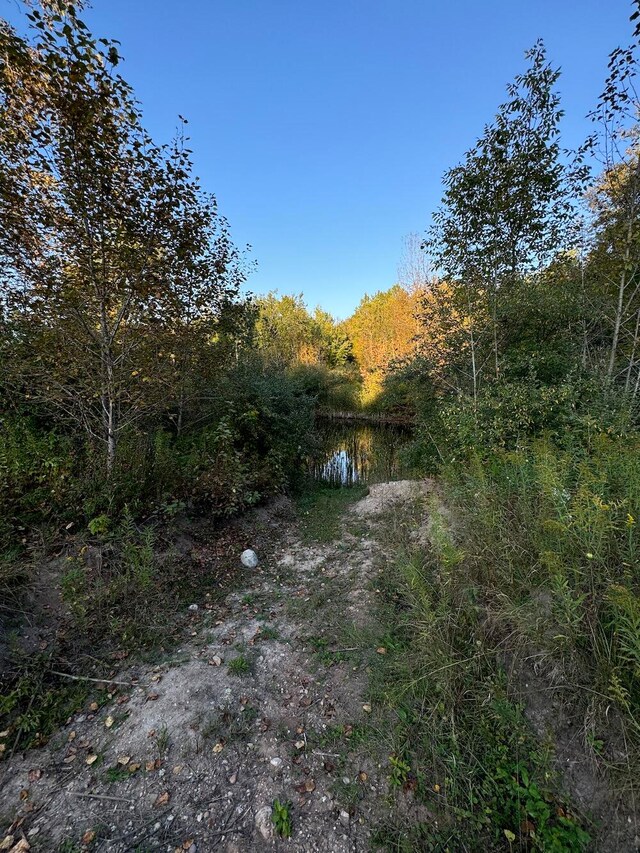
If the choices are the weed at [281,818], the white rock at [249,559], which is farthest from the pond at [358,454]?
the weed at [281,818]

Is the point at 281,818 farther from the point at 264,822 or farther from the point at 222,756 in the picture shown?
the point at 222,756

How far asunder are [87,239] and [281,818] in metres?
4.53

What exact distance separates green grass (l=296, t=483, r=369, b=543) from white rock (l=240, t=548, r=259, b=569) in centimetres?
91

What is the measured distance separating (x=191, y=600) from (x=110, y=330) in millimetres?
2954

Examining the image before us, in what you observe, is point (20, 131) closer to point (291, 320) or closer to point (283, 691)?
point (283, 691)

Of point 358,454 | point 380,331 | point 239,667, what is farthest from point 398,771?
point 380,331

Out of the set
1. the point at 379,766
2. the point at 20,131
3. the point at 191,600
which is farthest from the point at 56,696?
the point at 20,131

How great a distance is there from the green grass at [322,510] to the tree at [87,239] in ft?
9.06

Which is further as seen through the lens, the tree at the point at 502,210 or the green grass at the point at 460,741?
the tree at the point at 502,210

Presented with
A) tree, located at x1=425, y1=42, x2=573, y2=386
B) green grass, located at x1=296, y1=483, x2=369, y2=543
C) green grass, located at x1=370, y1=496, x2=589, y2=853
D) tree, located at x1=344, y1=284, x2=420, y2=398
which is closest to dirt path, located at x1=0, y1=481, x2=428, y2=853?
green grass, located at x1=370, y1=496, x2=589, y2=853

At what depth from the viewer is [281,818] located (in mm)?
1520

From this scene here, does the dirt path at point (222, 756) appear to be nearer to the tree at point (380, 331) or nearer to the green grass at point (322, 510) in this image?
the green grass at point (322, 510)

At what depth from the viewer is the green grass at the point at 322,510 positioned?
4805mm

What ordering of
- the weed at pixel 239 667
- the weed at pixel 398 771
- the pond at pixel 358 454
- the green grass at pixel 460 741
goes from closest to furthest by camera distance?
the green grass at pixel 460 741 → the weed at pixel 398 771 → the weed at pixel 239 667 → the pond at pixel 358 454
